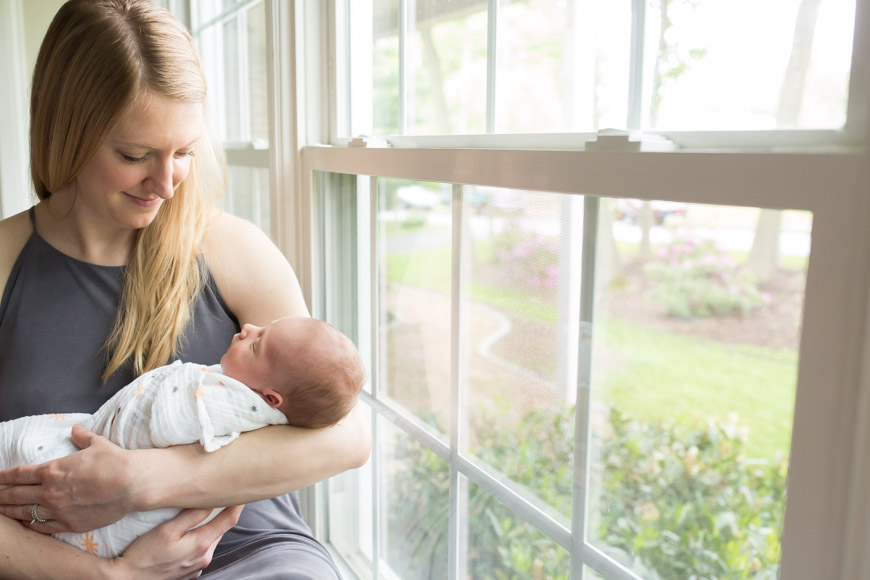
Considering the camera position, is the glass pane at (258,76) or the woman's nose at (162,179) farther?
the glass pane at (258,76)

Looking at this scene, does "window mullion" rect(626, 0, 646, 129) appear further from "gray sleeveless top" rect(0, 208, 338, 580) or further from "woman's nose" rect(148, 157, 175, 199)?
"gray sleeveless top" rect(0, 208, 338, 580)

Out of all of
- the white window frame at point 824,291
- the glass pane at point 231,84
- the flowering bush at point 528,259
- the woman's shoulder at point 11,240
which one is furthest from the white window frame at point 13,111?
the white window frame at point 824,291

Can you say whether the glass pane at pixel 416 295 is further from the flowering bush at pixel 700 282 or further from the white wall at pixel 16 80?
the white wall at pixel 16 80

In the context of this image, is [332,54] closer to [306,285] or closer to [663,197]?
[306,285]

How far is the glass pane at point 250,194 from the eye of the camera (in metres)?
2.06

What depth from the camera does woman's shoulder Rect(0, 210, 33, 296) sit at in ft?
4.13

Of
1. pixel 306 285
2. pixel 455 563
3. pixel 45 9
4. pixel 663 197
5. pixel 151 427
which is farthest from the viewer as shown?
pixel 45 9

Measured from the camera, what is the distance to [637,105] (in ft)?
2.63

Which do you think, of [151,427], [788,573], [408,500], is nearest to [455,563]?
[408,500]

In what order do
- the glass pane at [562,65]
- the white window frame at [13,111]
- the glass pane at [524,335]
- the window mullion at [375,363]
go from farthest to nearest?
the white window frame at [13,111] < the window mullion at [375,363] < the glass pane at [524,335] < the glass pane at [562,65]

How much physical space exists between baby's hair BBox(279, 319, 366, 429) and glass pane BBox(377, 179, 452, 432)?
0.30 metres

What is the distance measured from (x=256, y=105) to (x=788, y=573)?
1.90 meters

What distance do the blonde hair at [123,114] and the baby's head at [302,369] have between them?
0.26 m

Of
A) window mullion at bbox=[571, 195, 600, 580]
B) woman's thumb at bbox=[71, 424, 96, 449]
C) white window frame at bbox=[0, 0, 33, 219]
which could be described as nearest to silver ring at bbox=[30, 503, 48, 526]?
woman's thumb at bbox=[71, 424, 96, 449]
